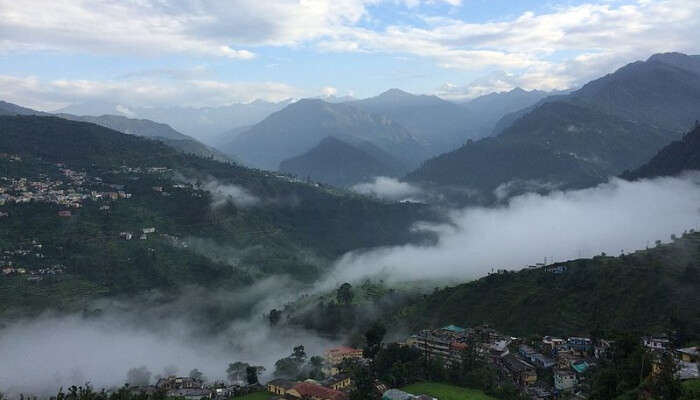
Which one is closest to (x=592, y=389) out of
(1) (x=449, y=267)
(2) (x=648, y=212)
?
(1) (x=449, y=267)

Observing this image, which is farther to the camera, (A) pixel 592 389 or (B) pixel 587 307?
(B) pixel 587 307

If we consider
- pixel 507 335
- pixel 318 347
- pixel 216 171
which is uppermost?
pixel 216 171

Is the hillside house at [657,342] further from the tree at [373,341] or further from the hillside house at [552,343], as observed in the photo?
the tree at [373,341]

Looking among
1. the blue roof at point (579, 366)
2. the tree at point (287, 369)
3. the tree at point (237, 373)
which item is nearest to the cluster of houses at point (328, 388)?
the tree at point (287, 369)

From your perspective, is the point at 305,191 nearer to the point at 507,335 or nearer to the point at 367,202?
the point at 367,202

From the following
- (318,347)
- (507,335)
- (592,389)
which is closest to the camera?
(592,389)

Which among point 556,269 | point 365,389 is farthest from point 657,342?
point 556,269

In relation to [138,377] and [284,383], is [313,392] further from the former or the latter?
[138,377]
